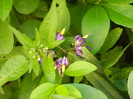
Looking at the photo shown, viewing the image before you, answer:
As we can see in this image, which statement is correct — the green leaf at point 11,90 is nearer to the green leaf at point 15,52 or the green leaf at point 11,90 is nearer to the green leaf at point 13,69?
the green leaf at point 15,52

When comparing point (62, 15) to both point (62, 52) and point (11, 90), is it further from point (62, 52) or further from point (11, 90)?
point (11, 90)

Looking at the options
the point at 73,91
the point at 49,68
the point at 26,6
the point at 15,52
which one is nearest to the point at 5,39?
the point at 15,52

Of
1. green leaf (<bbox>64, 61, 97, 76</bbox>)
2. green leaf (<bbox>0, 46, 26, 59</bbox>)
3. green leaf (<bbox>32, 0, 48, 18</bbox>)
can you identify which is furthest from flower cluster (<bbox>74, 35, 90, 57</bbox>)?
green leaf (<bbox>32, 0, 48, 18</bbox>)

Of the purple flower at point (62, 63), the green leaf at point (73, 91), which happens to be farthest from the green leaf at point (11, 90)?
the green leaf at point (73, 91)

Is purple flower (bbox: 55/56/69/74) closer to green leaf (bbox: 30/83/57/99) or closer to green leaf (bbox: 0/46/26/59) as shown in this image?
green leaf (bbox: 30/83/57/99)

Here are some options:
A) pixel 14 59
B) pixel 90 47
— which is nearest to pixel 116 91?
pixel 90 47

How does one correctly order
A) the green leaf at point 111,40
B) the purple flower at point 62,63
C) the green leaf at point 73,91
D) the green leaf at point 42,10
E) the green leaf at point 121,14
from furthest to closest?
the green leaf at point 42,10, the green leaf at point 111,40, the green leaf at point 121,14, the purple flower at point 62,63, the green leaf at point 73,91
